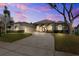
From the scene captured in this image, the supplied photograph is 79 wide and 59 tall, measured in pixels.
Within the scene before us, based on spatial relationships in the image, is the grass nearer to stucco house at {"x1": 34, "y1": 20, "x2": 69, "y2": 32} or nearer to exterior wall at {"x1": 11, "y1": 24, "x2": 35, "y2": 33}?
stucco house at {"x1": 34, "y1": 20, "x2": 69, "y2": 32}

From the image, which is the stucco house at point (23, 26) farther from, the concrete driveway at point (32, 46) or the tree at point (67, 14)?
the tree at point (67, 14)

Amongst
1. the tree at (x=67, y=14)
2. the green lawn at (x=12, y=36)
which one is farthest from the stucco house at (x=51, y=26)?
the green lawn at (x=12, y=36)

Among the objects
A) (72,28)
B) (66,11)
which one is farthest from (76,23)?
(66,11)

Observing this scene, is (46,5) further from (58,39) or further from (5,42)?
(5,42)

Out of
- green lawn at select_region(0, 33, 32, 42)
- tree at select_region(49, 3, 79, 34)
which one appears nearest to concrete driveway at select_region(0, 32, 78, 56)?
green lawn at select_region(0, 33, 32, 42)

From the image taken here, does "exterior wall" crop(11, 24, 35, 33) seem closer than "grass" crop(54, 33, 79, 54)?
No

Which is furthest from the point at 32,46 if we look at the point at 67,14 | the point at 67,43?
the point at 67,14

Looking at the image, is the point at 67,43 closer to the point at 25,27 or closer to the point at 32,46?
the point at 32,46
